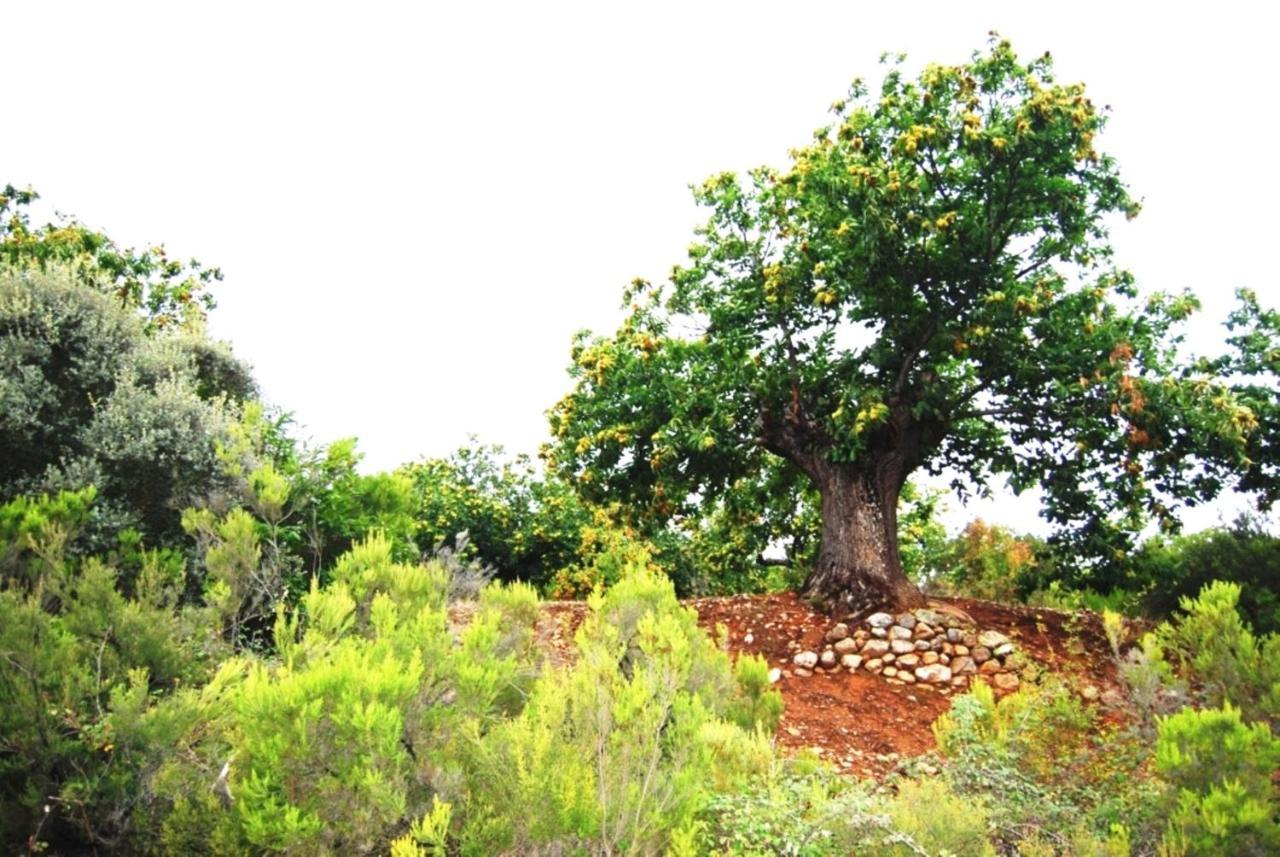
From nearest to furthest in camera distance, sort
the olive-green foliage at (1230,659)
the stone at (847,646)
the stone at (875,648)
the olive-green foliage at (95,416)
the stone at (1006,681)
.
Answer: the olive-green foliage at (1230,659)
the olive-green foliage at (95,416)
the stone at (1006,681)
the stone at (875,648)
the stone at (847,646)

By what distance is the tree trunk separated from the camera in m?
11.8

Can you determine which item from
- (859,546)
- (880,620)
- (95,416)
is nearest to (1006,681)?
(880,620)

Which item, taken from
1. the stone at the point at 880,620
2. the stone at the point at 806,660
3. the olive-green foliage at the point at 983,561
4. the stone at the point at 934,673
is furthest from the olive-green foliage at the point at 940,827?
the olive-green foliage at the point at 983,561

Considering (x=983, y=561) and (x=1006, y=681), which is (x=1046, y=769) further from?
(x=983, y=561)

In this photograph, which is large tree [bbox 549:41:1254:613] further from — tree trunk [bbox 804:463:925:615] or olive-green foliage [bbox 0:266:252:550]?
olive-green foliage [bbox 0:266:252:550]

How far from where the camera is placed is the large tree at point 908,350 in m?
10.5

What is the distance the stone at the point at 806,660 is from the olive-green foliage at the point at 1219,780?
243 inches

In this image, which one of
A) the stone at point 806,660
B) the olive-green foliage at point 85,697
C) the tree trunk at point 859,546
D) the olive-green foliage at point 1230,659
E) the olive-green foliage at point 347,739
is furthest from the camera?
the tree trunk at point 859,546

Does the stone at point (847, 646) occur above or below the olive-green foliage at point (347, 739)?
above

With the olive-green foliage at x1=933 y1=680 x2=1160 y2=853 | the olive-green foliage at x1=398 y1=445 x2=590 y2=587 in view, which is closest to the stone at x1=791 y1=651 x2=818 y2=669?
the olive-green foliage at x1=933 y1=680 x2=1160 y2=853

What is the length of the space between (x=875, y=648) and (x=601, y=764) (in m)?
7.64

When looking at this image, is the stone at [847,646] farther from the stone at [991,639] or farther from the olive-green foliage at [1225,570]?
the olive-green foliage at [1225,570]

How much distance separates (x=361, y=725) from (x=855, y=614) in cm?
891

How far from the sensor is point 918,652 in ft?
35.2
